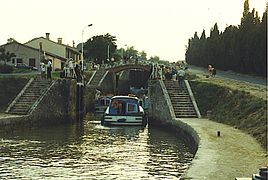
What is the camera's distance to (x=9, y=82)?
3741cm

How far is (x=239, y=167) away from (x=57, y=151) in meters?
10.5

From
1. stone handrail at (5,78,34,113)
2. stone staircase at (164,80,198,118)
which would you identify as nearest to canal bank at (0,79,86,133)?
stone handrail at (5,78,34,113)

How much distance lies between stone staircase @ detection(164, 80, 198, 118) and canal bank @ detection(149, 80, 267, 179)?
41.9 inches

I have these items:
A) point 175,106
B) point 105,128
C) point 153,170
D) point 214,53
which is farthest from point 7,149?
point 214,53

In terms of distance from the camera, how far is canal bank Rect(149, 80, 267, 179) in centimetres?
1294

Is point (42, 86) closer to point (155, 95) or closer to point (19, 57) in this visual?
point (155, 95)

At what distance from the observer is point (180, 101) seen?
33.3 m

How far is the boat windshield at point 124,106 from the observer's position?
1390 inches

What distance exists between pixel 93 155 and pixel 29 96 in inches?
608

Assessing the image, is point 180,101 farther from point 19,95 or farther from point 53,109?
point 19,95

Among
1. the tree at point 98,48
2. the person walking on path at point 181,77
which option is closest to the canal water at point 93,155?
the person walking on path at point 181,77

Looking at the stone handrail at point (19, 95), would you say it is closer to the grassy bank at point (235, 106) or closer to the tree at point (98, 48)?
the grassy bank at point (235, 106)

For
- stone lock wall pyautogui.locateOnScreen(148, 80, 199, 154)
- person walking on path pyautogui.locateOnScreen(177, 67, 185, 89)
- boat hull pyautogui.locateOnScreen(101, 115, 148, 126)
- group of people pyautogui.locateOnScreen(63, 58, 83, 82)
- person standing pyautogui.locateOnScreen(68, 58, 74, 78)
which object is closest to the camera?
stone lock wall pyautogui.locateOnScreen(148, 80, 199, 154)

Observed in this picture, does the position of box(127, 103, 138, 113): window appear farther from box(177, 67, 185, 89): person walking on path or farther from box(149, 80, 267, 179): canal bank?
box(149, 80, 267, 179): canal bank
